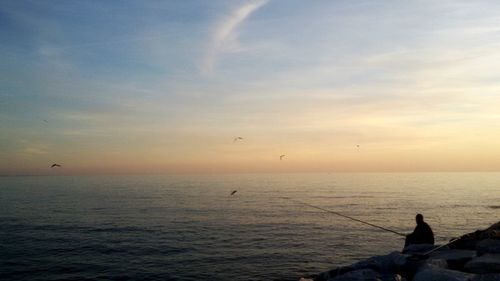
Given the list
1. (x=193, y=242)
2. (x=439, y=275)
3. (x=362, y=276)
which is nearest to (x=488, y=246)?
(x=439, y=275)

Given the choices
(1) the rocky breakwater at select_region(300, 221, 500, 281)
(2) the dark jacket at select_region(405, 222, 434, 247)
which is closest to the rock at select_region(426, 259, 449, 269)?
(1) the rocky breakwater at select_region(300, 221, 500, 281)

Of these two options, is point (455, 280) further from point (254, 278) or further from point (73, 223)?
point (73, 223)

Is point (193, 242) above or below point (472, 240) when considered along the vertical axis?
below

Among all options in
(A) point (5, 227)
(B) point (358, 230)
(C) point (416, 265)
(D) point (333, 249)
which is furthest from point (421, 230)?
(A) point (5, 227)

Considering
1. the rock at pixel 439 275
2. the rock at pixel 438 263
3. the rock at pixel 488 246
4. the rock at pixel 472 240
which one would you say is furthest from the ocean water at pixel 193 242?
the rock at pixel 439 275

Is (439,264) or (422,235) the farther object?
(422,235)

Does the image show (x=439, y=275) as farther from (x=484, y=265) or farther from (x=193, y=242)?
(x=193, y=242)

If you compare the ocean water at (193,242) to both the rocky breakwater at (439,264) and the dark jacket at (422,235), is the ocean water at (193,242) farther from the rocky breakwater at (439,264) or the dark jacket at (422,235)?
the rocky breakwater at (439,264)

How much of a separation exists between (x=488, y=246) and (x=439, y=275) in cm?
350

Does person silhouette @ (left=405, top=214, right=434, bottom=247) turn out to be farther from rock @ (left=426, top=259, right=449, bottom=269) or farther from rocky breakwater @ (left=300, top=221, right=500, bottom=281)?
rock @ (left=426, top=259, right=449, bottom=269)

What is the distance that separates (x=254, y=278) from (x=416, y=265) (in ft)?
31.9

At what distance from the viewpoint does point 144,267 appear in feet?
62.5

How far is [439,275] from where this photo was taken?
701 cm

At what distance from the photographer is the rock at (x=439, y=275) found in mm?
6802
